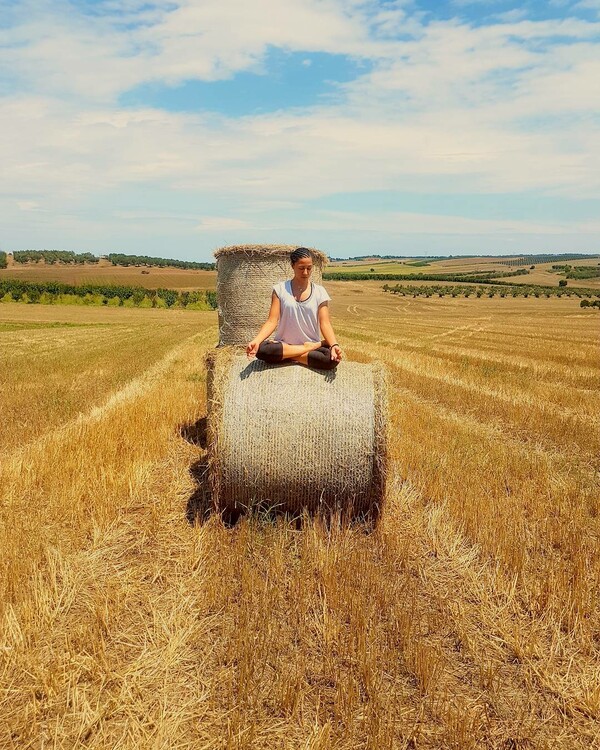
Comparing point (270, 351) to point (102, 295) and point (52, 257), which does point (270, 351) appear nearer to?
point (102, 295)

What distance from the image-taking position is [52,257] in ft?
461

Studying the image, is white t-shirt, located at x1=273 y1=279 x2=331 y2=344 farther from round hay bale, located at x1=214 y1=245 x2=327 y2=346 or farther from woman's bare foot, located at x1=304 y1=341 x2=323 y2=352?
round hay bale, located at x1=214 y1=245 x2=327 y2=346

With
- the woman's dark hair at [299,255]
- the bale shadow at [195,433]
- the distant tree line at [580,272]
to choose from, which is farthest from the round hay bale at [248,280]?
the distant tree line at [580,272]

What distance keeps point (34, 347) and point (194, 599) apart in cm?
2364

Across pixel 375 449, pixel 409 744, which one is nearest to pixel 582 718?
pixel 409 744

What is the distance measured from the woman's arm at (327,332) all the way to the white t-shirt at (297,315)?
60 mm

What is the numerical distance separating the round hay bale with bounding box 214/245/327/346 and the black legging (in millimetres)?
3208

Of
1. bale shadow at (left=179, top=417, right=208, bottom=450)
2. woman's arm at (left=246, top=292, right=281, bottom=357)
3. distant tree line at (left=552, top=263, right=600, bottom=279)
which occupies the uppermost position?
distant tree line at (left=552, top=263, right=600, bottom=279)

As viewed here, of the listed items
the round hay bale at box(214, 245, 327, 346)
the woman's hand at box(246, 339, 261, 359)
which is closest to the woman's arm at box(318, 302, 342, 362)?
the woman's hand at box(246, 339, 261, 359)

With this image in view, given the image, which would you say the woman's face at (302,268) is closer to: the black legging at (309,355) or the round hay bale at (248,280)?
the black legging at (309,355)

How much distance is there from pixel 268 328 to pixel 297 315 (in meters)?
0.32

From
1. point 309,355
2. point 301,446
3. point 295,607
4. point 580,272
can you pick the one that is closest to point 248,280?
point 309,355

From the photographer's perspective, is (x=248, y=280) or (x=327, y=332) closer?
(x=327, y=332)

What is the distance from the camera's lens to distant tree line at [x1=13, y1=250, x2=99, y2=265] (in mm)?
134262
